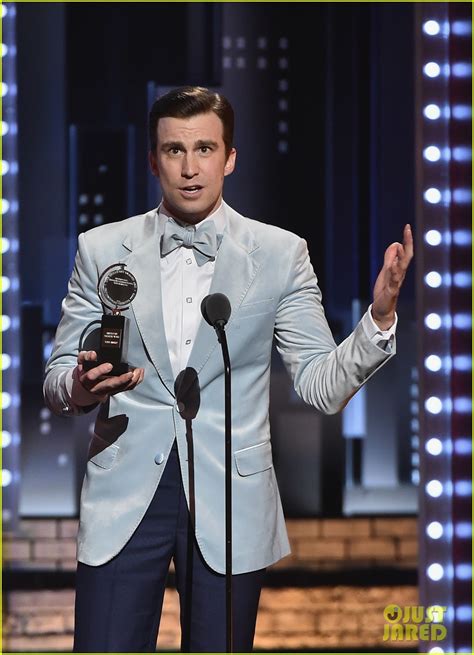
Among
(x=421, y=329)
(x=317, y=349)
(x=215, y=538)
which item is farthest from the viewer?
(x=421, y=329)

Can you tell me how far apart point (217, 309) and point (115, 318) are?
187mm

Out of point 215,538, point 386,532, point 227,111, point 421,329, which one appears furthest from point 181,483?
point 386,532

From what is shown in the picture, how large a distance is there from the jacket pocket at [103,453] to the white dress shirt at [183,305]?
12cm

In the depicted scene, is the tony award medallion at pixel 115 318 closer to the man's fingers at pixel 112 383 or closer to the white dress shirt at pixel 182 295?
the man's fingers at pixel 112 383

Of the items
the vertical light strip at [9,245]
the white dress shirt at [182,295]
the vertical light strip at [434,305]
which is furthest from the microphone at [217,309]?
the vertical light strip at [9,245]

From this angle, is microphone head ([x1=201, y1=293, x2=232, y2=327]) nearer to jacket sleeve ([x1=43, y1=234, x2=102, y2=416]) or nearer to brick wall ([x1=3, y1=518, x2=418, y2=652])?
jacket sleeve ([x1=43, y1=234, x2=102, y2=416])

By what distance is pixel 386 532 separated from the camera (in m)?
3.62

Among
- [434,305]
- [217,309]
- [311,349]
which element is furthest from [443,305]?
[217,309]

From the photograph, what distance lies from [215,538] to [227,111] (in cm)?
84

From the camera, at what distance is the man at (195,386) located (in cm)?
185

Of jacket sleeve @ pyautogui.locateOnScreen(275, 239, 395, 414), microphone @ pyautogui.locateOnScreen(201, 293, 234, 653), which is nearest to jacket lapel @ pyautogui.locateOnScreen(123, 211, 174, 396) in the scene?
microphone @ pyautogui.locateOnScreen(201, 293, 234, 653)

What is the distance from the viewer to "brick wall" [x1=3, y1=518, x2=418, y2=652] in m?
3.55

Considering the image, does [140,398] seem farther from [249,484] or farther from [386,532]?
[386,532]

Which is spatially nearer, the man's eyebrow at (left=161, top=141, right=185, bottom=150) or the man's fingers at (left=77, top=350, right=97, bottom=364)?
the man's fingers at (left=77, top=350, right=97, bottom=364)
